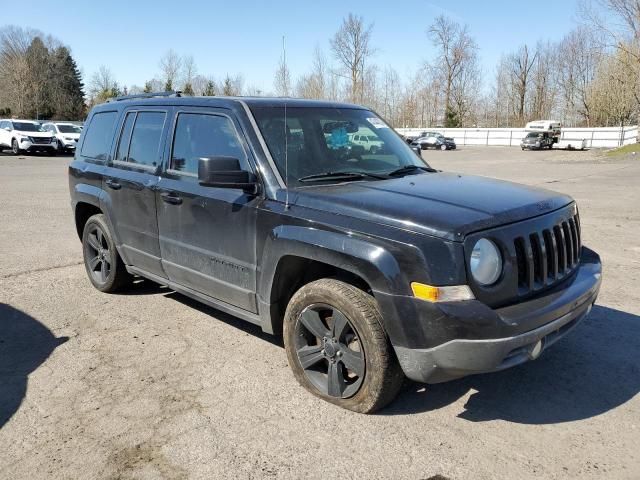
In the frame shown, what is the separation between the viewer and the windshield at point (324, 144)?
157 inches

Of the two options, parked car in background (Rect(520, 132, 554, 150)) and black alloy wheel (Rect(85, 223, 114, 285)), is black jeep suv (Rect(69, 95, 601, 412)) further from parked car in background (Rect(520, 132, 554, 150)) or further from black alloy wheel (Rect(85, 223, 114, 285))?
parked car in background (Rect(520, 132, 554, 150))

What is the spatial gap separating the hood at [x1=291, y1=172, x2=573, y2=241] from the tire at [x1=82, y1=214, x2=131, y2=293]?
110 inches

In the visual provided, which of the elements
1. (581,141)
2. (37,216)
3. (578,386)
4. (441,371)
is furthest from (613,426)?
(581,141)

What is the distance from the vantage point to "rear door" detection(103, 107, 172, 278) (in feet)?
15.8

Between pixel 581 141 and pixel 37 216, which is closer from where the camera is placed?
pixel 37 216

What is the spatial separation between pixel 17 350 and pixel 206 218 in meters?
1.90

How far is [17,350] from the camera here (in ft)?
14.7

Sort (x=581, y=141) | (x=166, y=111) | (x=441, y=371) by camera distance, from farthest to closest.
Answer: (x=581, y=141) < (x=166, y=111) < (x=441, y=371)

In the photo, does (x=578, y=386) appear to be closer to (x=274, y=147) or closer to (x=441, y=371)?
(x=441, y=371)

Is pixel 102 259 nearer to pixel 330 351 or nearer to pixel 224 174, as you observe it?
pixel 224 174

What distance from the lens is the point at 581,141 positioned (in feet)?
164

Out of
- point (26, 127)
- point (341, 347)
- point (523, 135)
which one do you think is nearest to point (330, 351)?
point (341, 347)

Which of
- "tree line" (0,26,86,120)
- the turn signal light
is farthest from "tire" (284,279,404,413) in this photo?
"tree line" (0,26,86,120)

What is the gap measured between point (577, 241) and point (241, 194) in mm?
2348
